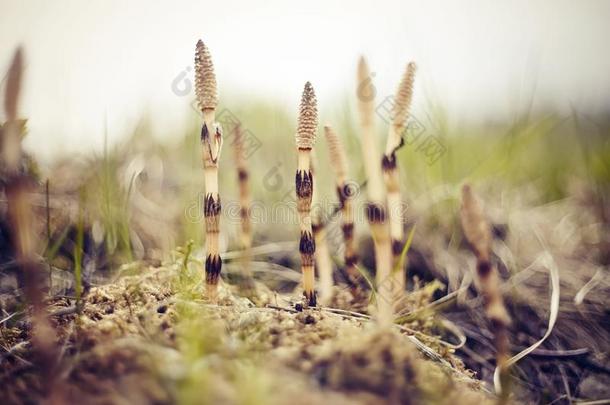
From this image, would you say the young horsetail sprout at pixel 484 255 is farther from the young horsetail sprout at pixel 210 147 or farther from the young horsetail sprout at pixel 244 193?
the young horsetail sprout at pixel 244 193

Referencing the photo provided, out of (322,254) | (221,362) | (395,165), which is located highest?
(395,165)

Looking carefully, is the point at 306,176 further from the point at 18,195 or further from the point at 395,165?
the point at 18,195

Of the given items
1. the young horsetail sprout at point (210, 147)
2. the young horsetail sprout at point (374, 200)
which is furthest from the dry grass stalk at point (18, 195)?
the young horsetail sprout at point (374, 200)

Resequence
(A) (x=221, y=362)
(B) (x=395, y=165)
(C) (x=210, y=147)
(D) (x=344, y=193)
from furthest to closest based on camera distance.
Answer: (D) (x=344, y=193) → (B) (x=395, y=165) → (C) (x=210, y=147) → (A) (x=221, y=362)

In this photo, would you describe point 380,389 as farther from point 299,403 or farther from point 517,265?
point 517,265

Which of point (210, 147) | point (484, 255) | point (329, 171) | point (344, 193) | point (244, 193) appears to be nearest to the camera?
point (484, 255)

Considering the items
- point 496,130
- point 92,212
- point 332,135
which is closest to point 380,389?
point 332,135

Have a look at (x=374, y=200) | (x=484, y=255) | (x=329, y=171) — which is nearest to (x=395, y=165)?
(x=374, y=200)
